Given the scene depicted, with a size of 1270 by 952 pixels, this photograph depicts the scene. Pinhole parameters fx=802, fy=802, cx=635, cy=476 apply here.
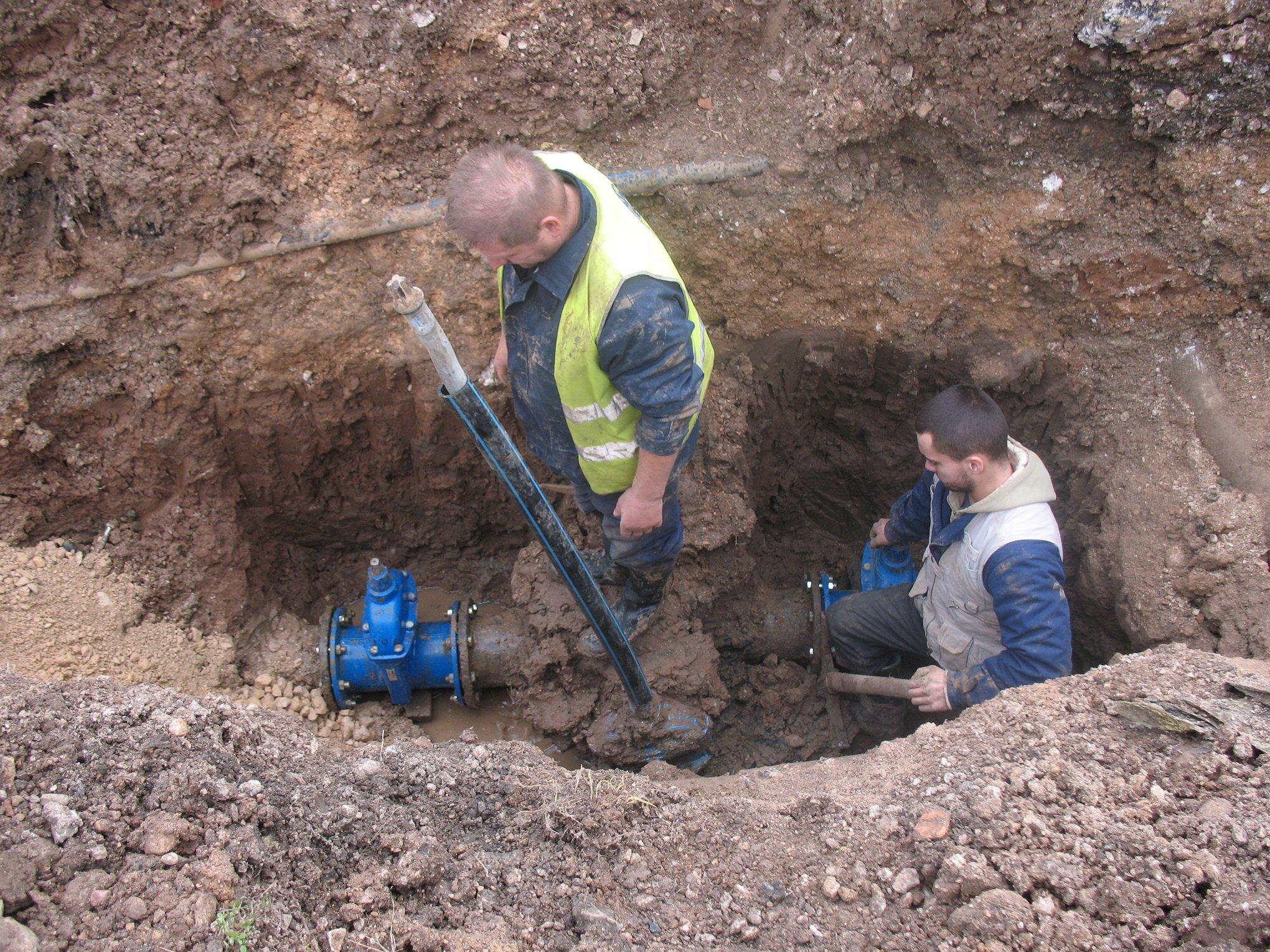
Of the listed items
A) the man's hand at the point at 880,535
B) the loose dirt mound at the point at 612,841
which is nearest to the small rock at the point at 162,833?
the loose dirt mound at the point at 612,841

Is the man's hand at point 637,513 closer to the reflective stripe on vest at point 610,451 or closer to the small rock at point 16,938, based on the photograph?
the reflective stripe on vest at point 610,451

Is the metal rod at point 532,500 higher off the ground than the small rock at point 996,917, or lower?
higher

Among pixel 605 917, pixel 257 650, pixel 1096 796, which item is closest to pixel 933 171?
pixel 1096 796

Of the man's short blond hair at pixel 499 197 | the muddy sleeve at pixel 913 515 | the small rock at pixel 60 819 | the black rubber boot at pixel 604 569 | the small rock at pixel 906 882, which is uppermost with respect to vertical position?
the man's short blond hair at pixel 499 197

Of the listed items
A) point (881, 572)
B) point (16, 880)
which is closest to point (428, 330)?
point (16, 880)

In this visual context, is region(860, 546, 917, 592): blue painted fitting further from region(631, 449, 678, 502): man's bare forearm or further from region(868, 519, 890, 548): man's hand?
region(631, 449, 678, 502): man's bare forearm

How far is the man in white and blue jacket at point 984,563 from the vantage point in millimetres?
2566

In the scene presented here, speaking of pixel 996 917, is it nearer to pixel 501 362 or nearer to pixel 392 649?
pixel 501 362

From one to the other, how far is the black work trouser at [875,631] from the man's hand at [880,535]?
197 millimetres

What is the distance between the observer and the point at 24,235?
3.00 metres

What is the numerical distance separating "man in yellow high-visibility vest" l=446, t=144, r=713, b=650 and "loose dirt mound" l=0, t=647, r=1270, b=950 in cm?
100

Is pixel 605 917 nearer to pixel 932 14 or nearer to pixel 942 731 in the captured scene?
pixel 942 731

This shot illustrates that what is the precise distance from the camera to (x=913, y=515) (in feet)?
10.9

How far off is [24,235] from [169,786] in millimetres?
2412
